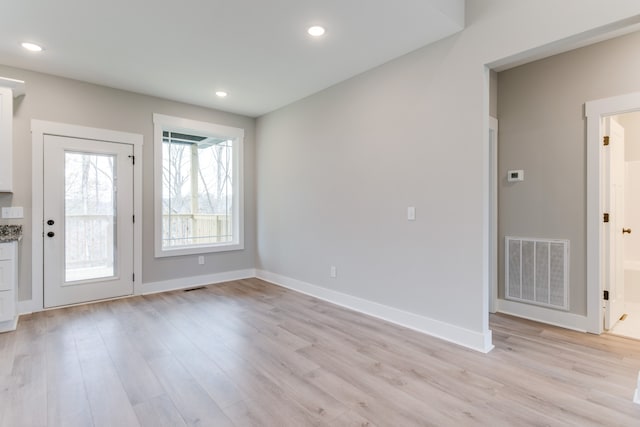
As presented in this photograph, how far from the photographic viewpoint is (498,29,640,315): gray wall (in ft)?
9.93

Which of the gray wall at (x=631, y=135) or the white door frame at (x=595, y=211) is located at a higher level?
the gray wall at (x=631, y=135)

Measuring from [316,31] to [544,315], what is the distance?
3.62m

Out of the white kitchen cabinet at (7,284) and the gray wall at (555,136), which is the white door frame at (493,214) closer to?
→ the gray wall at (555,136)

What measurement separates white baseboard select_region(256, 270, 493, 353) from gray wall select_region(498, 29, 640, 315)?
1.27 metres

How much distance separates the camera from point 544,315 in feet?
11.1

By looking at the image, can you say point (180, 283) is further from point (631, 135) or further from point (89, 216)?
point (631, 135)

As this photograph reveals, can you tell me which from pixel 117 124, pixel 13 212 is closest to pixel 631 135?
pixel 117 124

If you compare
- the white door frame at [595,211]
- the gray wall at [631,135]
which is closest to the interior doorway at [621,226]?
the gray wall at [631,135]

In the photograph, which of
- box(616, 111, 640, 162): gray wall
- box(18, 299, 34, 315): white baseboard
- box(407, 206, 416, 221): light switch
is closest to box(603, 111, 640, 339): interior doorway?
box(616, 111, 640, 162): gray wall

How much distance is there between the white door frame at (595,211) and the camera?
3.03m

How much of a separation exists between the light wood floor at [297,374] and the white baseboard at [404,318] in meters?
0.12

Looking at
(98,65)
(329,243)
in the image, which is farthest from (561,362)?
(98,65)

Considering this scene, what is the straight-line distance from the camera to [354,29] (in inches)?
109

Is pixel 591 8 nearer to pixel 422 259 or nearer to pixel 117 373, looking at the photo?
pixel 422 259
